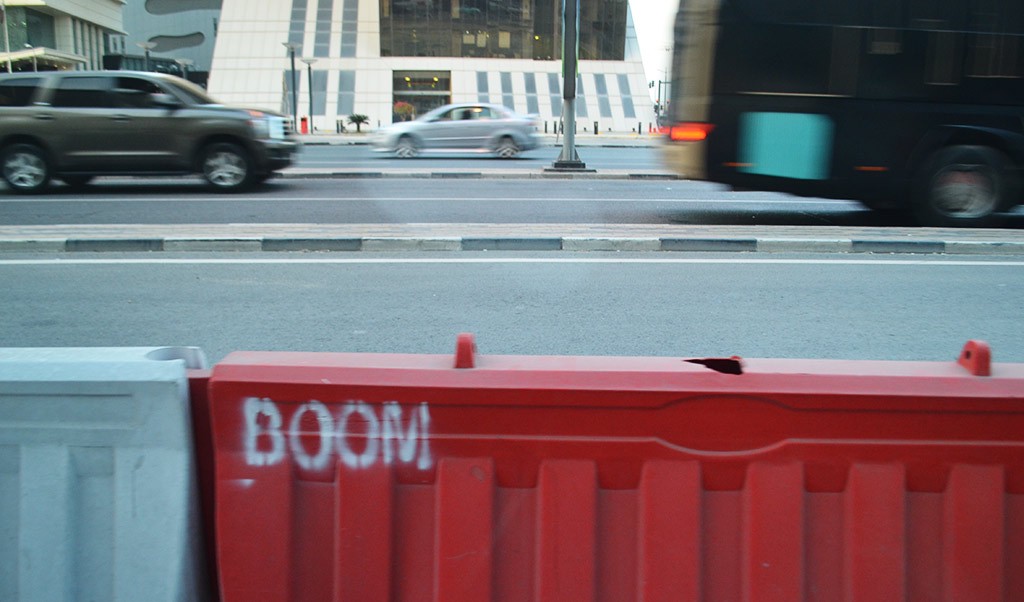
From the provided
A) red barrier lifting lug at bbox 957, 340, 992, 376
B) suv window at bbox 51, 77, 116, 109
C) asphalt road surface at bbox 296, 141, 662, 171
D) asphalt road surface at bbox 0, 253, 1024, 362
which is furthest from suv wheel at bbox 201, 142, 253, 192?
red barrier lifting lug at bbox 957, 340, 992, 376

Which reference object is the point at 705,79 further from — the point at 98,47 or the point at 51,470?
the point at 98,47

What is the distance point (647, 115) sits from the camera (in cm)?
5769

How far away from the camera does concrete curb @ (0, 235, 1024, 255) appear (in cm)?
911

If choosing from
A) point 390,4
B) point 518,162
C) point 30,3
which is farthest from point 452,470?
point 30,3

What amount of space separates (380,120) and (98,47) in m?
32.3

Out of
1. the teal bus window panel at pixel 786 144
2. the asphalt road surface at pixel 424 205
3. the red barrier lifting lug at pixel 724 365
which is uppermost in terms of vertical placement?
the teal bus window panel at pixel 786 144

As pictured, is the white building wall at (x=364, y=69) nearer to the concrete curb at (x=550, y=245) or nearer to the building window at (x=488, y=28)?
the building window at (x=488, y=28)

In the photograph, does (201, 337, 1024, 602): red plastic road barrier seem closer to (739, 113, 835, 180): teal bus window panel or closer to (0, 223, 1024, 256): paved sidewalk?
(0, 223, 1024, 256): paved sidewalk

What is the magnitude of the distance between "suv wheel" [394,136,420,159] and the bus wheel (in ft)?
51.3

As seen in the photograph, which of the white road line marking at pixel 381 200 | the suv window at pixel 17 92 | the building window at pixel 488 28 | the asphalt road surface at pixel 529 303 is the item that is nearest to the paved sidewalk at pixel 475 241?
the asphalt road surface at pixel 529 303

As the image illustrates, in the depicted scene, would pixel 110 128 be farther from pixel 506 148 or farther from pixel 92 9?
pixel 92 9

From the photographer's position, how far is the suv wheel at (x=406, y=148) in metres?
24.8

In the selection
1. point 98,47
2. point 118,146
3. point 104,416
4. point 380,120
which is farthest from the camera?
point 98,47

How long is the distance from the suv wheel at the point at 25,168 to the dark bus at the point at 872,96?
9614 mm
